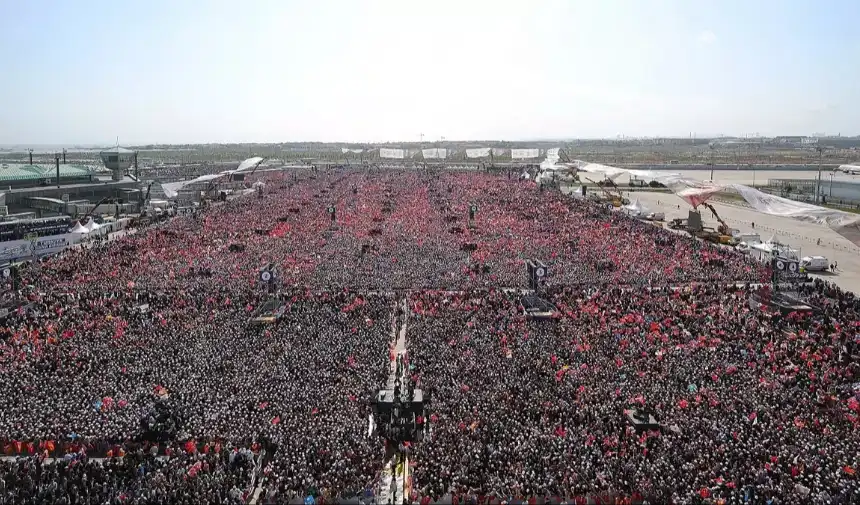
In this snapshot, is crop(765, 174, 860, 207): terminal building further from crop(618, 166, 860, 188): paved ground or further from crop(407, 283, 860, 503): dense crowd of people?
crop(407, 283, 860, 503): dense crowd of people

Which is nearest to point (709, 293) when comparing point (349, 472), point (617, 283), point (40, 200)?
point (617, 283)

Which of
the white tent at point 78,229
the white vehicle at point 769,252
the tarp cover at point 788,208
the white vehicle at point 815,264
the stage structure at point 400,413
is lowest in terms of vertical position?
the stage structure at point 400,413

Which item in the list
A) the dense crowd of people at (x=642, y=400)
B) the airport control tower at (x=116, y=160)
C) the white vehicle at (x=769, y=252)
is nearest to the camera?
the dense crowd of people at (x=642, y=400)

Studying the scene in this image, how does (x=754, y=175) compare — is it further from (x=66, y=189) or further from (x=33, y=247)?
(x=33, y=247)

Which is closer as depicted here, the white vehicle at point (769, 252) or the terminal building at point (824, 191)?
the white vehicle at point (769, 252)

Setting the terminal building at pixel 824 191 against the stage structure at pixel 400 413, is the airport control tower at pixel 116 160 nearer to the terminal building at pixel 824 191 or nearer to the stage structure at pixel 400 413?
the stage structure at pixel 400 413

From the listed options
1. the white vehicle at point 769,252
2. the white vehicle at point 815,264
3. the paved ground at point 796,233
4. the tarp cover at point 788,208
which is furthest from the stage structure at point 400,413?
the tarp cover at point 788,208

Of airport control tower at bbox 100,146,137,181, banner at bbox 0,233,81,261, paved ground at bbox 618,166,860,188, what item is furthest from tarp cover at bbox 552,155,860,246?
airport control tower at bbox 100,146,137,181

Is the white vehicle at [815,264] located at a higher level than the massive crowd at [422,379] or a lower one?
higher
